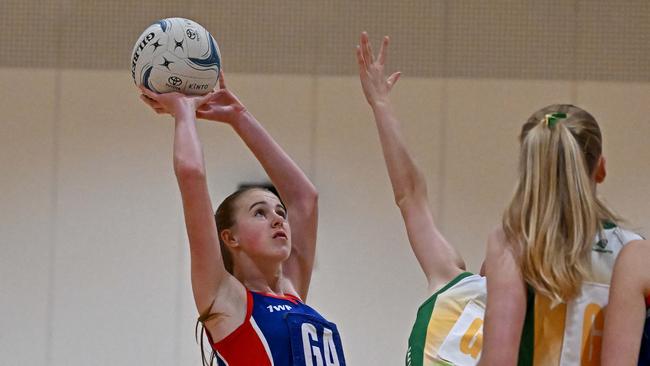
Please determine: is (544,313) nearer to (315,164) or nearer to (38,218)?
(315,164)

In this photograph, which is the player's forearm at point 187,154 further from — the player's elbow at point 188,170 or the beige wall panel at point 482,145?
the beige wall panel at point 482,145

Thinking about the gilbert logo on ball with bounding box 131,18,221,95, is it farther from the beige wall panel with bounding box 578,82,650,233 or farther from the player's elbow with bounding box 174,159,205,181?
the beige wall panel with bounding box 578,82,650,233

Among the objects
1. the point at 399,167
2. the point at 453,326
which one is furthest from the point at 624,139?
the point at 453,326

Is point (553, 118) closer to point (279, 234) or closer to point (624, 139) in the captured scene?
point (279, 234)

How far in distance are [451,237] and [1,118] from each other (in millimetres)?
2744

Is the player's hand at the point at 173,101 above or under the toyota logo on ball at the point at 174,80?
under

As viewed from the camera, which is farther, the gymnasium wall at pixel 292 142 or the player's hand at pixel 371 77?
the gymnasium wall at pixel 292 142

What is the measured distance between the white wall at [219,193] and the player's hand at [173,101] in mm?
2997

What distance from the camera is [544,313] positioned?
178 centimetres

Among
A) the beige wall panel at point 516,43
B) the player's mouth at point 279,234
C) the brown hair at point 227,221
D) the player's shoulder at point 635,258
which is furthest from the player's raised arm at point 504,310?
the beige wall panel at point 516,43

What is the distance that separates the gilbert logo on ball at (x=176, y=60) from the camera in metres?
2.53

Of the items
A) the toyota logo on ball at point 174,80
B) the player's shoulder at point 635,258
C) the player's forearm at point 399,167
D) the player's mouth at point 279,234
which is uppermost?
the toyota logo on ball at point 174,80

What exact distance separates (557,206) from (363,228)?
3.77m

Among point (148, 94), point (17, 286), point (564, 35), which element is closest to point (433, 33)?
point (564, 35)
